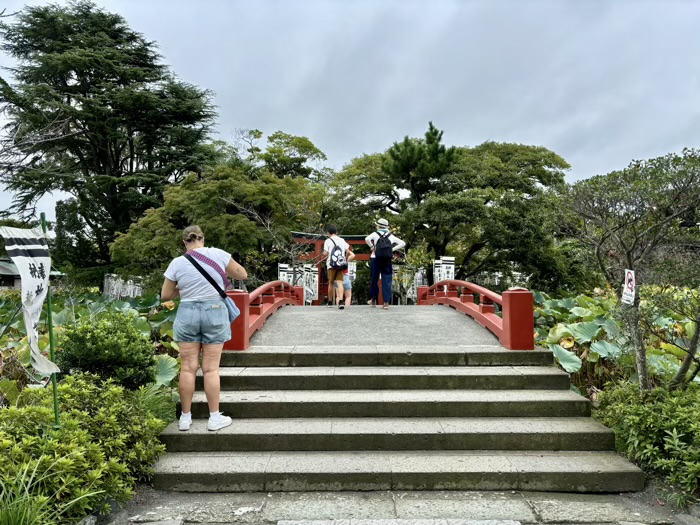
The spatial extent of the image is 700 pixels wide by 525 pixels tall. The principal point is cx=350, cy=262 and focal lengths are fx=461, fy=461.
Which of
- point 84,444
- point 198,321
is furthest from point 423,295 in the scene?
point 84,444

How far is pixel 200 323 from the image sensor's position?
3633 mm

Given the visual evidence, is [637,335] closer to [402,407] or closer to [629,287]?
[629,287]

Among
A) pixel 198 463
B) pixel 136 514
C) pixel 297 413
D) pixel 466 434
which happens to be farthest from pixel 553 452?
pixel 136 514

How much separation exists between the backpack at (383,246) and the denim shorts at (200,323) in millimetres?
3819

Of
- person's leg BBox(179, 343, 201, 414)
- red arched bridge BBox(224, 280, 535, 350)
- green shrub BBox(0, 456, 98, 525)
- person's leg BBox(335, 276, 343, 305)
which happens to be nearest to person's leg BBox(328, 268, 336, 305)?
person's leg BBox(335, 276, 343, 305)

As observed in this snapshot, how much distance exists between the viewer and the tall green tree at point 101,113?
18938 millimetres

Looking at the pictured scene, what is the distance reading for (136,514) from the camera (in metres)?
3.03

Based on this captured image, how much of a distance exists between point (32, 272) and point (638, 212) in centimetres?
451

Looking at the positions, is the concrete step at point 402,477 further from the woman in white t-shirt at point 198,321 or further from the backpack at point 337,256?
the backpack at point 337,256

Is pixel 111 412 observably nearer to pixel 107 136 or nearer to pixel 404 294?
pixel 404 294

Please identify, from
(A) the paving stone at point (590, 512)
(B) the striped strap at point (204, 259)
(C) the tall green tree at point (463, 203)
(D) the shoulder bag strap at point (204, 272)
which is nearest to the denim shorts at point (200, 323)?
(D) the shoulder bag strap at point (204, 272)

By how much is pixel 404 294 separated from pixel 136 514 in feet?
41.9

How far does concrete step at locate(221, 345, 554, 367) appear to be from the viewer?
4.87 meters

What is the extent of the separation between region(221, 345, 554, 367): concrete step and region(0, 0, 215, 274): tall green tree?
16198 mm
